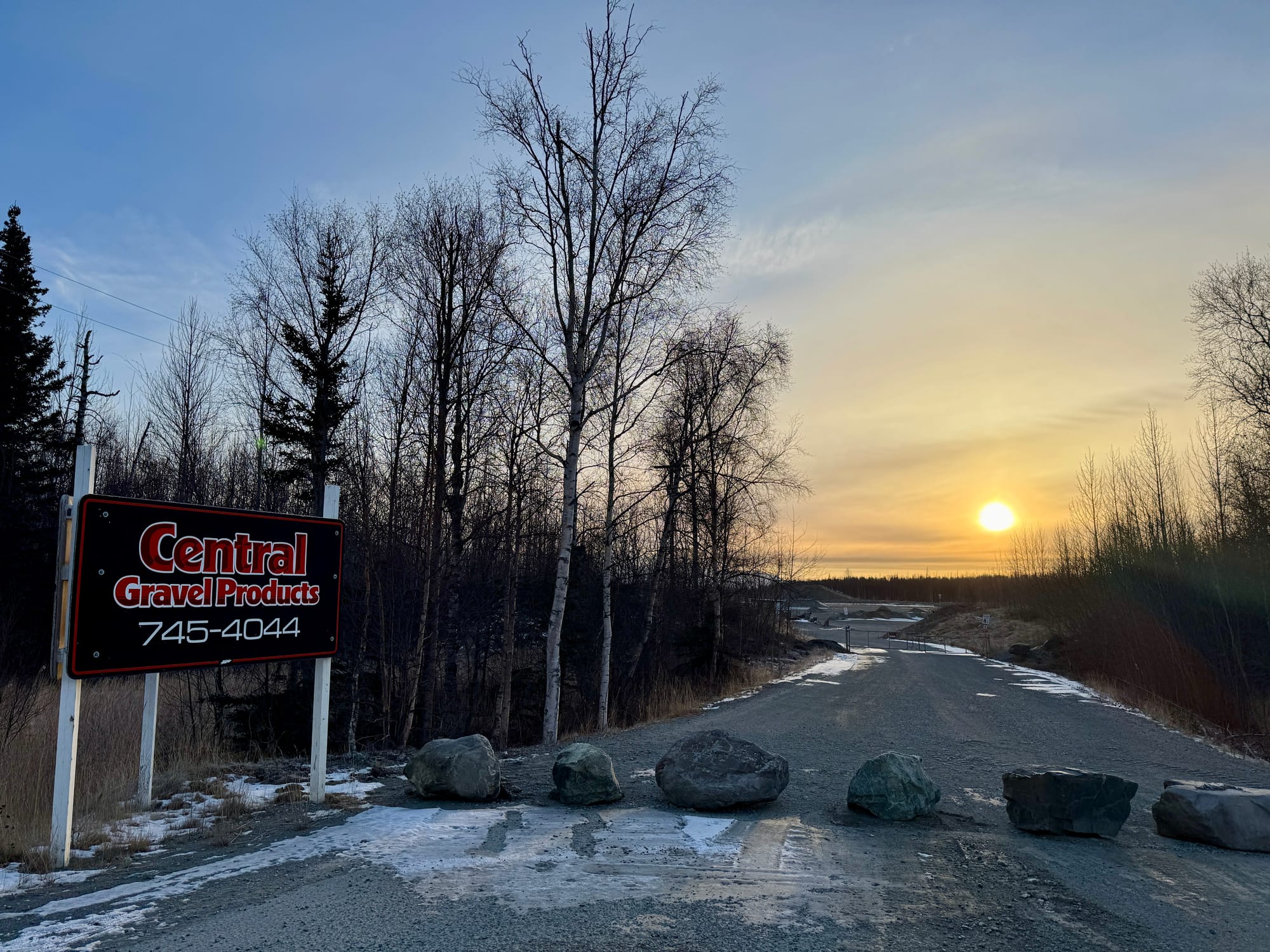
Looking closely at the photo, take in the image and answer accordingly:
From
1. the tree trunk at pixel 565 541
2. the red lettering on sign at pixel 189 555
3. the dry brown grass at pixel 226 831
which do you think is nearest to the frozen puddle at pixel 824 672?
the tree trunk at pixel 565 541

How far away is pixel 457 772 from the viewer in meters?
7.43

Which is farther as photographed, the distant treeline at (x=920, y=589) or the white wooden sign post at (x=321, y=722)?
the distant treeline at (x=920, y=589)

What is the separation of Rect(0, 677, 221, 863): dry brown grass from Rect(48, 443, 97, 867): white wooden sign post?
331 mm

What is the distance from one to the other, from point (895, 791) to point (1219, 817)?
2.52 metres

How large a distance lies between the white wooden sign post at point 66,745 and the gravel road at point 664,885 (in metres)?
0.60

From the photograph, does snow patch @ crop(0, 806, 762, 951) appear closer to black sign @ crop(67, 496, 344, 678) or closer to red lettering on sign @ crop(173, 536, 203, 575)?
black sign @ crop(67, 496, 344, 678)

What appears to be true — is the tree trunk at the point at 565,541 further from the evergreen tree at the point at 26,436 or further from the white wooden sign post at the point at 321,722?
the evergreen tree at the point at 26,436

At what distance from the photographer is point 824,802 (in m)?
7.57

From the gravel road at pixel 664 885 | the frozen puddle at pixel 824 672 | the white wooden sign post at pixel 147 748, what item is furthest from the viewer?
the frozen puddle at pixel 824 672

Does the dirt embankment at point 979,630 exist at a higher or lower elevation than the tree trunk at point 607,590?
lower

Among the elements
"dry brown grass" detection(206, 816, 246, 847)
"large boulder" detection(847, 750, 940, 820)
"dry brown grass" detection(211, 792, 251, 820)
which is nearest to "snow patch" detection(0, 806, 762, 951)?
"dry brown grass" detection(206, 816, 246, 847)

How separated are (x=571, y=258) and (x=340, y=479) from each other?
915cm

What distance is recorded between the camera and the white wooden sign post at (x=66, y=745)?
5.48 meters

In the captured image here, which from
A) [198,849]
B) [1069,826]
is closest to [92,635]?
[198,849]
